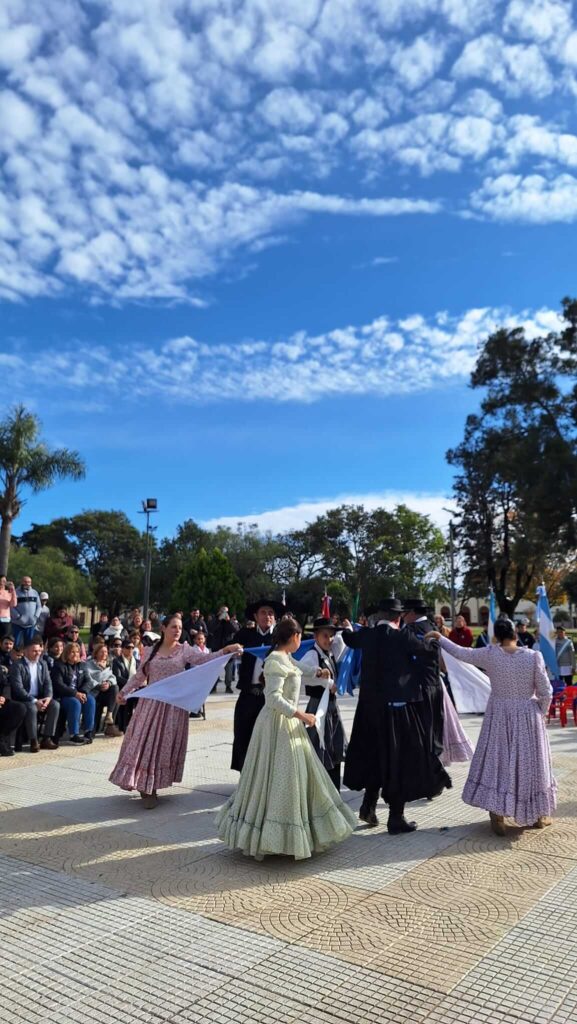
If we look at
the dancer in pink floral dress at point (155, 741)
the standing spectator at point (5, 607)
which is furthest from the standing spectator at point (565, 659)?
the standing spectator at point (5, 607)

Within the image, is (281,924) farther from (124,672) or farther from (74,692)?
(124,672)

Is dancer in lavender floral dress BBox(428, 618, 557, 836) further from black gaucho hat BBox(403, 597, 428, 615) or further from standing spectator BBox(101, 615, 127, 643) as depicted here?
standing spectator BBox(101, 615, 127, 643)

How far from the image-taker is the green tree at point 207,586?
1695 inches

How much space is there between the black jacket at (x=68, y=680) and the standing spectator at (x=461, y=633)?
6125 mm

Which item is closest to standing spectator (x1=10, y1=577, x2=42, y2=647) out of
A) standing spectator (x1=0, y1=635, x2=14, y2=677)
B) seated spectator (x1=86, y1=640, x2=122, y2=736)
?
seated spectator (x1=86, y1=640, x2=122, y2=736)

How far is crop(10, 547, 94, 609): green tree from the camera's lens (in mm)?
47412

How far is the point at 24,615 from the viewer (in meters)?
13.7

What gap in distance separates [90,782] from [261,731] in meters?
3.33

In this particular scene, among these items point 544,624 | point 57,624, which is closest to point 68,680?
point 57,624

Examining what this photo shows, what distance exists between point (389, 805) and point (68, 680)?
5793mm

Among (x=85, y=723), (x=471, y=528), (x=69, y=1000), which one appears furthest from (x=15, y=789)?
(x=471, y=528)

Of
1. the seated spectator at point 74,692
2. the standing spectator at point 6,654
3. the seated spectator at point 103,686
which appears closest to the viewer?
the standing spectator at point 6,654

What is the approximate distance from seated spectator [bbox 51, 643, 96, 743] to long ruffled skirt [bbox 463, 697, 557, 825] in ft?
19.5

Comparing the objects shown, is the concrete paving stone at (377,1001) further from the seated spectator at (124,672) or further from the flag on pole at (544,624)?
the flag on pole at (544,624)
